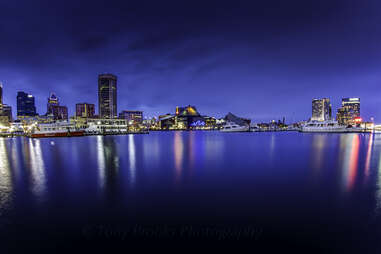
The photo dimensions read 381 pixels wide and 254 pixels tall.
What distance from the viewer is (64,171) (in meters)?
15.7

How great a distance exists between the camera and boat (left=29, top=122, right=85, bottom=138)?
70.3 metres

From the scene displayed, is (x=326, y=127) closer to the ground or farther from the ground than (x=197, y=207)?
farther from the ground

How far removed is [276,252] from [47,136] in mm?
88855

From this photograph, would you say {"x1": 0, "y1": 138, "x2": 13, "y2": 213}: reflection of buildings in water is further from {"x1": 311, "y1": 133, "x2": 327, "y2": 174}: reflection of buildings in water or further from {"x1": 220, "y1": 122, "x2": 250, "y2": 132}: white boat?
{"x1": 220, "y1": 122, "x2": 250, "y2": 132}: white boat

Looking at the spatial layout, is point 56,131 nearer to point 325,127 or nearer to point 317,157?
point 317,157

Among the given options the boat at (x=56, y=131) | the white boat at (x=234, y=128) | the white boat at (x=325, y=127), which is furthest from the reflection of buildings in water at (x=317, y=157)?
the white boat at (x=234, y=128)

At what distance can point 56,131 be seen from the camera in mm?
70750

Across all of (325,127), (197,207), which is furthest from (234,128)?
(197,207)

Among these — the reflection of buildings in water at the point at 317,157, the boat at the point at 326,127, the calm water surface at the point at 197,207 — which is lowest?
the reflection of buildings in water at the point at 317,157

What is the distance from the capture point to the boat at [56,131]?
70312 mm

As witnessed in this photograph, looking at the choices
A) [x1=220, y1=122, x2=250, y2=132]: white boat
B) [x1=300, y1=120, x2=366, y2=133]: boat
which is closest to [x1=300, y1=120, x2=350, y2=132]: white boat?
[x1=300, y1=120, x2=366, y2=133]: boat

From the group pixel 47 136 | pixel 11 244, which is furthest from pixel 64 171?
pixel 47 136

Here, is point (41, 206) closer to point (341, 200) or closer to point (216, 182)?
point (216, 182)

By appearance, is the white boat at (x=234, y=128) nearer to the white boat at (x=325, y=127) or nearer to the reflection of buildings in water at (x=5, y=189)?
the white boat at (x=325, y=127)
